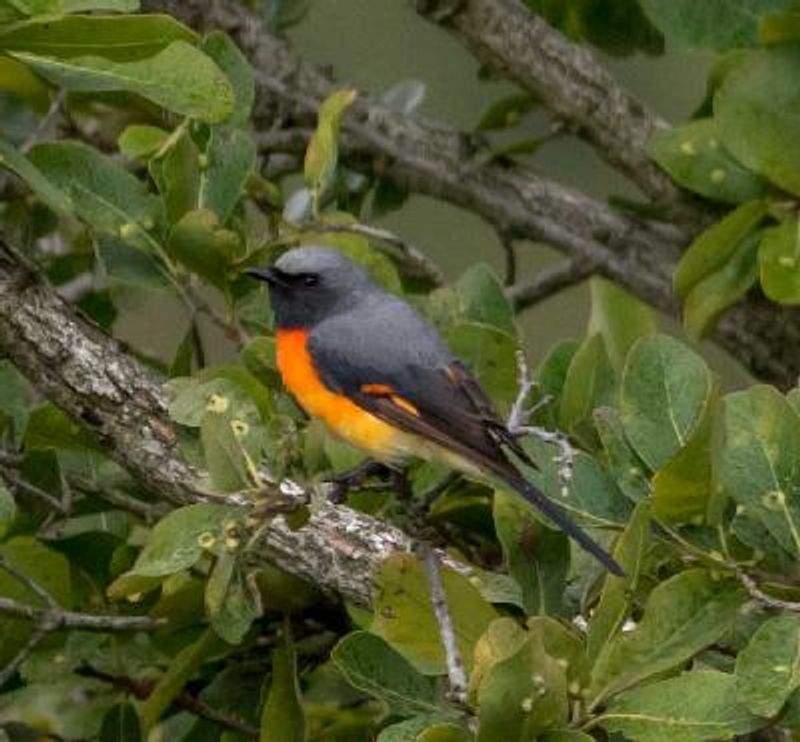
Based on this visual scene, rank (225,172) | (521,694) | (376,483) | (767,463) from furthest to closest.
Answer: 1. (225,172)
2. (376,483)
3. (767,463)
4. (521,694)

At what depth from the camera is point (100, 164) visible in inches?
135

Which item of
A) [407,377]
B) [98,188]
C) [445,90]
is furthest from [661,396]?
[445,90]

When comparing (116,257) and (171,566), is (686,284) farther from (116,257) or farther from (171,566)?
(171,566)

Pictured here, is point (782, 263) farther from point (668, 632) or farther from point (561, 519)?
point (668, 632)

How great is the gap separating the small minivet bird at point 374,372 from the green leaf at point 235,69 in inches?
8.8

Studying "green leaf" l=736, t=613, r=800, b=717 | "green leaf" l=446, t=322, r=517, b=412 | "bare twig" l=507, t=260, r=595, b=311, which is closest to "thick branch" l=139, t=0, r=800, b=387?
"bare twig" l=507, t=260, r=595, b=311

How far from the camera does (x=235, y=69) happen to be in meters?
3.57

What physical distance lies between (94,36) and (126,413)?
47cm

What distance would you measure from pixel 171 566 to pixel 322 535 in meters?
0.29

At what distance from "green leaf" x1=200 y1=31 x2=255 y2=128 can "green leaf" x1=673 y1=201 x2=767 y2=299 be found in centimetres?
70

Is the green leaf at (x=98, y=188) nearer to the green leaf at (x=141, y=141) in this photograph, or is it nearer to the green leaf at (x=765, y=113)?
the green leaf at (x=141, y=141)

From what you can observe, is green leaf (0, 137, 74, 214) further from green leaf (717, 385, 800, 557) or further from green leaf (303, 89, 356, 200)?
green leaf (717, 385, 800, 557)

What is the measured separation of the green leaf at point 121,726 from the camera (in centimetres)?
339

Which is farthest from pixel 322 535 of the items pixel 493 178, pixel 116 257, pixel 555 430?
pixel 493 178
